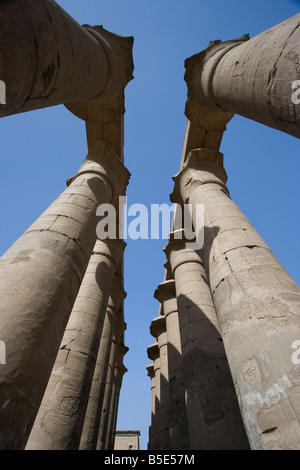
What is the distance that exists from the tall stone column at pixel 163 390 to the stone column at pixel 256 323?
848 cm

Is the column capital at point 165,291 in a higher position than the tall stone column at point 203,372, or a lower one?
higher

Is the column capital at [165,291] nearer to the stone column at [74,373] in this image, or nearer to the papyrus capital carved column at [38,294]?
the stone column at [74,373]

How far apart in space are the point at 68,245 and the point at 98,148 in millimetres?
5343

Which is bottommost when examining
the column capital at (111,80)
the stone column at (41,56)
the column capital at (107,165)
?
the stone column at (41,56)

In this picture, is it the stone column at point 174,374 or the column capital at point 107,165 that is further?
the stone column at point 174,374

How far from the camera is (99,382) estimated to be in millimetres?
10141

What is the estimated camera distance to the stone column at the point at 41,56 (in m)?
3.41

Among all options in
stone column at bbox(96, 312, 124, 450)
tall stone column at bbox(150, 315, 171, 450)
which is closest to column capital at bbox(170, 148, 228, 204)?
tall stone column at bbox(150, 315, 171, 450)

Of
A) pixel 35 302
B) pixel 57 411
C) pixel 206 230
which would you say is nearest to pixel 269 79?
pixel 206 230

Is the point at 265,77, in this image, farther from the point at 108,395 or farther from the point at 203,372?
the point at 108,395

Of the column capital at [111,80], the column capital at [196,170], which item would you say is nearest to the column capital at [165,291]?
the column capital at [196,170]

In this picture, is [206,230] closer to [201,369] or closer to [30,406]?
[201,369]

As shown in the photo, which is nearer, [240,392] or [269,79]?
[240,392]

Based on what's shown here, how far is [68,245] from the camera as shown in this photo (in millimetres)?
5043
